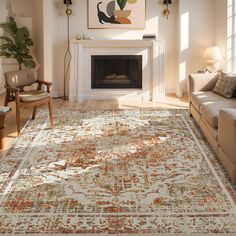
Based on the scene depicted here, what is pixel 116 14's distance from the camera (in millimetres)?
8195

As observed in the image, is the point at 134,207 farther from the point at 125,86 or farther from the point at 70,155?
the point at 125,86

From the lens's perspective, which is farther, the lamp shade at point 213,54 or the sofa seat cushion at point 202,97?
the lamp shade at point 213,54

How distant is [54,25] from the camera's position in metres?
8.20

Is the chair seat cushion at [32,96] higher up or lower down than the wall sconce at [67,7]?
lower down

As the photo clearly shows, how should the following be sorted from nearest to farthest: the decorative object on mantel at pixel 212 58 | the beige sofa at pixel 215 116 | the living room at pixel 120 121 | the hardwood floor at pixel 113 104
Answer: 1. the living room at pixel 120 121
2. the beige sofa at pixel 215 116
3. the hardwood floor at pixel 113 104
4. the decorative object on mantel at pixel 212 58

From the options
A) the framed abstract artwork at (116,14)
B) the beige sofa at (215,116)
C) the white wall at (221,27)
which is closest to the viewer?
the beige sofa at (215,116)

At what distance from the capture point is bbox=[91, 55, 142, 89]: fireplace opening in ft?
27.2

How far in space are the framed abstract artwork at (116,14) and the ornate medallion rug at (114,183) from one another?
2.95m

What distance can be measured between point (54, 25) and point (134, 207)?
5.67m

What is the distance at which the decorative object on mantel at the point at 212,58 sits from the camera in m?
7.65

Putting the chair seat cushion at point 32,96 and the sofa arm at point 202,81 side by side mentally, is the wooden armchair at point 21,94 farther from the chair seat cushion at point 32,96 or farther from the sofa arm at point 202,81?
the sofa arm at point 202,81

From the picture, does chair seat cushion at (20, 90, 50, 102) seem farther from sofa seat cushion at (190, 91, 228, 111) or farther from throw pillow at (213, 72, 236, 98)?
throw pillow at (213, 72, 236, 98)

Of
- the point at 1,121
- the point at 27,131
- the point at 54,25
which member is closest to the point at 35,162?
the point at 1,121

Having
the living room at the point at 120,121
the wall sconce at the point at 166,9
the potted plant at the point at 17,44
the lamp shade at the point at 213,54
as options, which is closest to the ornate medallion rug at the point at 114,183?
the living room at the point at 120,121
